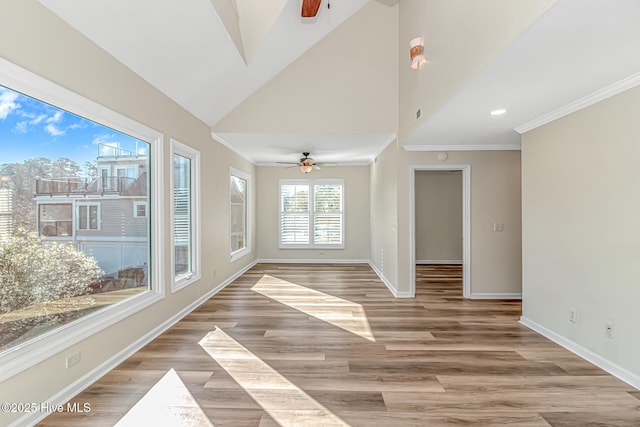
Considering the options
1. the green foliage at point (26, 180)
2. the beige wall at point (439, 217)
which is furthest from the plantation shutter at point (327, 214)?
the green foliage at point (26, 180)

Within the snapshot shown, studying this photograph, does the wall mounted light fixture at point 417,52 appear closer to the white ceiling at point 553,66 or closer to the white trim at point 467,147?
the white ceiling at point 553,66

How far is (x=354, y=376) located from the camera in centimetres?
264

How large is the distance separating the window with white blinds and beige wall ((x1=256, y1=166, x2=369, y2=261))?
0.16m

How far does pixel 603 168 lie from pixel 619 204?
0.34 meters

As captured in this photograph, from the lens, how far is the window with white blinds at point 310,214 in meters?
8.23

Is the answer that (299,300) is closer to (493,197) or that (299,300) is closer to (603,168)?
(493,197)

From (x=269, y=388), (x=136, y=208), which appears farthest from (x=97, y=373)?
(x=136, y=208)

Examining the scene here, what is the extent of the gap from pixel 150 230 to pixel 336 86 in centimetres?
337

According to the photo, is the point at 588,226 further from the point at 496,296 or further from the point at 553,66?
the point at 496,296

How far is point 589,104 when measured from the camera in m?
2.84

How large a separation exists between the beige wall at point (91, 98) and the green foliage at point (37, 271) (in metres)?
0.43

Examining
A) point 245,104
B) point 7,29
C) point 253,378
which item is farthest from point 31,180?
point 245,104

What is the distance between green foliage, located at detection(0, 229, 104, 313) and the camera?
6.40 feet

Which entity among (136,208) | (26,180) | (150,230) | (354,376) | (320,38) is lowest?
(354,376)
